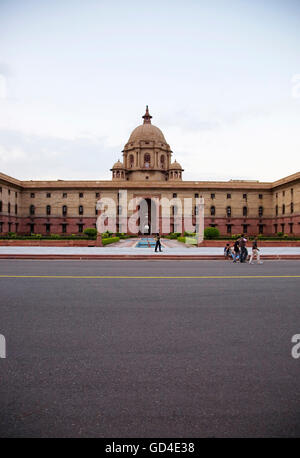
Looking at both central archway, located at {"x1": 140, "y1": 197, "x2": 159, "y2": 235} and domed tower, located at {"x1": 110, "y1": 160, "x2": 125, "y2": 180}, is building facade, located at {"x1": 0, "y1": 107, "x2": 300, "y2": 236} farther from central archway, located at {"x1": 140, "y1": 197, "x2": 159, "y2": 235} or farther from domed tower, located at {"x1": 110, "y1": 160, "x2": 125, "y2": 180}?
domed tower, located at {"x1": 110, "y1": 160, "x2": 125, "y2": 180}

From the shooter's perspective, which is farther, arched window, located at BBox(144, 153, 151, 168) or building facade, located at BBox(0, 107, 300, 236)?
arched window, located at BBox(144, 153, 151, 168)

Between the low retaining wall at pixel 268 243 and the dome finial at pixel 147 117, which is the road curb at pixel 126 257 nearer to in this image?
the low retaining wall at pixel 268 243

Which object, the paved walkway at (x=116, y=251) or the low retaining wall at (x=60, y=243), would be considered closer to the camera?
the paved walkway at (x=116, y=251)

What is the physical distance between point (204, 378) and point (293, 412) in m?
0.89

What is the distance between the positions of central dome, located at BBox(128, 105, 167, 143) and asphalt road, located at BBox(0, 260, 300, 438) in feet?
230

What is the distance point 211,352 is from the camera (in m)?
4.02

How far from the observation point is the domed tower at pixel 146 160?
7144cm

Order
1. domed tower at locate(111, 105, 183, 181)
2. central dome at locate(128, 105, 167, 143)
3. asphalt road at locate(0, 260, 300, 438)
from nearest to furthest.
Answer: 1. asphalt road at locate(0, 260, 300, 438)
2. domed tower at locate(111, 105, 183, 181)
3. central dome at locate(128, 105, 167, 143)

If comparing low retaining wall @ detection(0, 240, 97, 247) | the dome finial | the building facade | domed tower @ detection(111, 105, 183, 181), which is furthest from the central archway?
low retaining wall @ detection(0, 240, 97, 247)

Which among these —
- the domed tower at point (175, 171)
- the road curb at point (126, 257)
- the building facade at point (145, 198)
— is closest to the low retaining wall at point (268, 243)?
the road curb at point (126, 257)

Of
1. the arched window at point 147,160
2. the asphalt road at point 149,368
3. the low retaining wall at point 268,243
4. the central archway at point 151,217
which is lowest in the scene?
the asphalt road at point 149,368

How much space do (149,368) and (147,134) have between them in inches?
2906

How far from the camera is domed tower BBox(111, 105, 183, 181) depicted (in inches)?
2813
